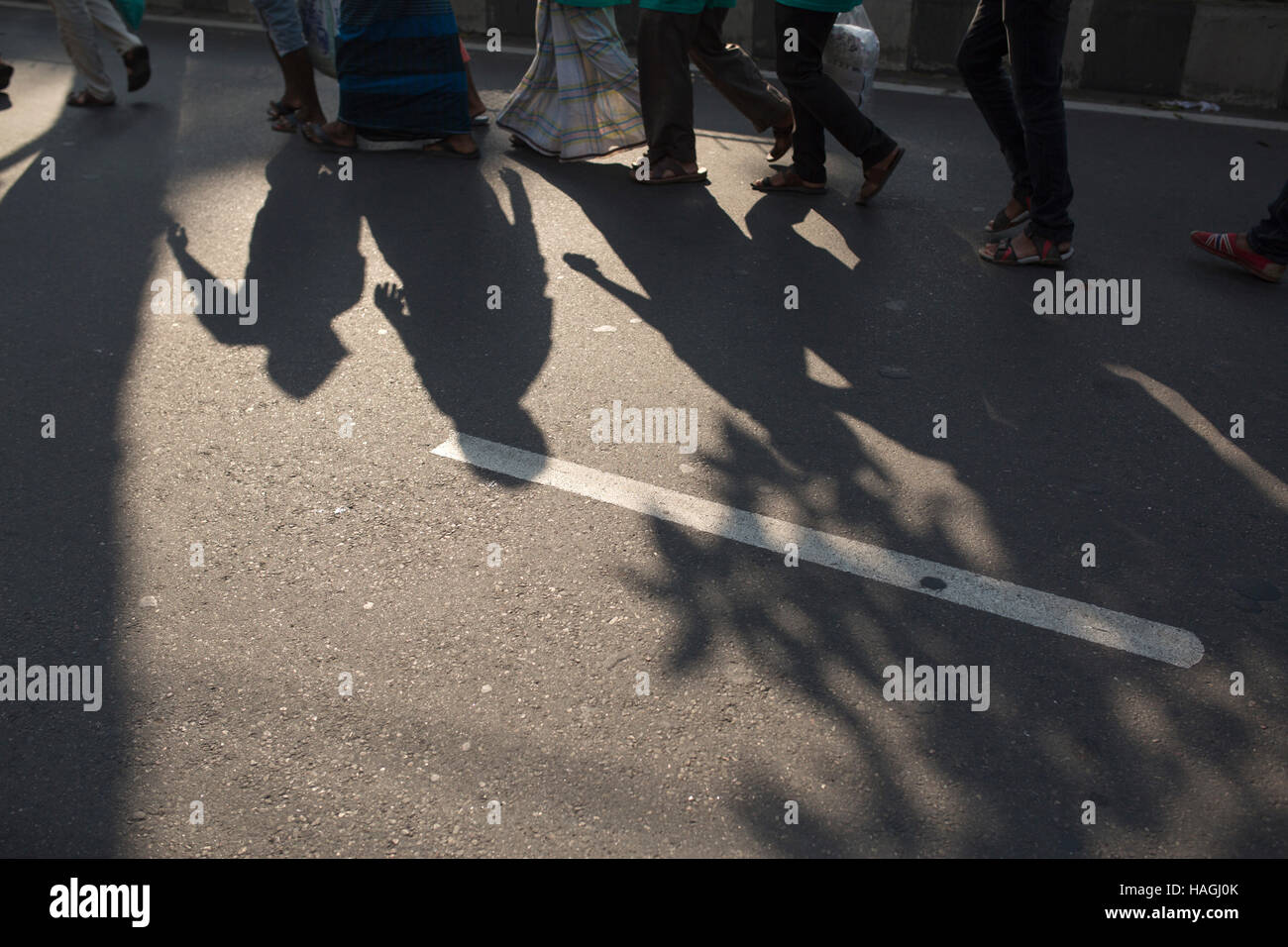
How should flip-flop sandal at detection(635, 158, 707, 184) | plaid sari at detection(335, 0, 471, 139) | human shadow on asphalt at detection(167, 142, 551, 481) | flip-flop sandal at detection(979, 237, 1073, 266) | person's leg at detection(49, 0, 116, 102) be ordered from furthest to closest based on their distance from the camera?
person's leg at detection(49, 0, 116, 102) < plaid sari at detection(335, 0, 471, 139) < flip-flop sandal at detection(635, 158, 707, 184) < flip-flop sandal at detection(979, 237, 1073, 266) < human shadow on asphalt at detection(167, 142, 551, 481)

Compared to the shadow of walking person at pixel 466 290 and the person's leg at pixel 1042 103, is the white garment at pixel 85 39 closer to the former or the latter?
the shadow of walking person at pixel 466 290

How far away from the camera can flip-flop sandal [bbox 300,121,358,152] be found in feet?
23.4

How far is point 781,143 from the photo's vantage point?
682 cm

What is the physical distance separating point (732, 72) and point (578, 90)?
92 cm

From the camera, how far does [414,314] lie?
4.92 metres

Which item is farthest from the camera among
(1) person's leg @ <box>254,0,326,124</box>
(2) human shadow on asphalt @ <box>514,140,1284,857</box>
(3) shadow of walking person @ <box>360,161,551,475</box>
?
(1) person's leg @ <box>254,0,326,124</box>

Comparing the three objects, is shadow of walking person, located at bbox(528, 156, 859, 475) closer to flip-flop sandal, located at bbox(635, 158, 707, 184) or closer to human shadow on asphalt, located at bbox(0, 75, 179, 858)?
flip-flop sandal, located at bbox(635, 158, 707, 184)

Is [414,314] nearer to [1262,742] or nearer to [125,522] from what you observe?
[125,522]

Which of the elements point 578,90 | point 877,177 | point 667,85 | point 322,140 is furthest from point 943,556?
point 322,140

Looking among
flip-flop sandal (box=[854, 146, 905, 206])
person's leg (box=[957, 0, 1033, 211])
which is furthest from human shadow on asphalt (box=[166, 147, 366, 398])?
person's leg (box=[957, 0, 1033, 211])

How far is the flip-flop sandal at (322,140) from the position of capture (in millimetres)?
7143

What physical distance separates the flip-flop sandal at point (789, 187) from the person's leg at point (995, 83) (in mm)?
1020

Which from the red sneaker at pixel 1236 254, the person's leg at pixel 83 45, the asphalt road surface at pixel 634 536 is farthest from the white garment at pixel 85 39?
the red sneaker at pixel 1236 254

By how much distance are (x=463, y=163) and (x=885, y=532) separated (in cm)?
440
